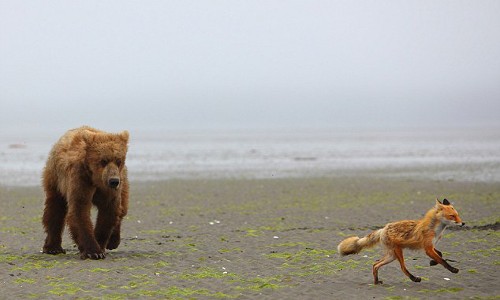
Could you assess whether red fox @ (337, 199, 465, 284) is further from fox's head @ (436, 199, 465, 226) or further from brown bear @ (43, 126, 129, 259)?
brown bear @ (43, 126, 129, 259)

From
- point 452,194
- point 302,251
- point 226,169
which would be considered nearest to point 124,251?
point 302,251

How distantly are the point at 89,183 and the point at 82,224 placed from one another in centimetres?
67

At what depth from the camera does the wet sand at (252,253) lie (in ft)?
33.1

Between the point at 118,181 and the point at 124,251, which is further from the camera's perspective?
the point at 124,251

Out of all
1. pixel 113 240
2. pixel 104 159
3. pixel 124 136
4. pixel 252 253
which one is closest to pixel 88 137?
pixel 104 159

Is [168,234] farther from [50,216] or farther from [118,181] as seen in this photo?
[118,181]

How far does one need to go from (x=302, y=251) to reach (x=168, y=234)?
404 centimetres

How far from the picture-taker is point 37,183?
33.8m

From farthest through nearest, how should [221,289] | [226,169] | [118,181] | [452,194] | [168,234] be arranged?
[226,169], [452,194], [168,234], [118,181], [221,289]

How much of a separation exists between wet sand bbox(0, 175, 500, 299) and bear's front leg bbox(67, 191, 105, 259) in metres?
0.35

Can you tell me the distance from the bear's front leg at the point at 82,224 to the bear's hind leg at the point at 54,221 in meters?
1.03

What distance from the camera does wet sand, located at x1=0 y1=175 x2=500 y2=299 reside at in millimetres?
10086

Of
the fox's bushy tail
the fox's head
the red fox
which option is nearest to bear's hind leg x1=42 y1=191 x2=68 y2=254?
the fox's bushy tail

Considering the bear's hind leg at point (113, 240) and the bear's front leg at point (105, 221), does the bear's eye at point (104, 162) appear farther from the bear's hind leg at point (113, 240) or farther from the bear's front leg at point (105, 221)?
the bear's hind leg at point (113, 240)
